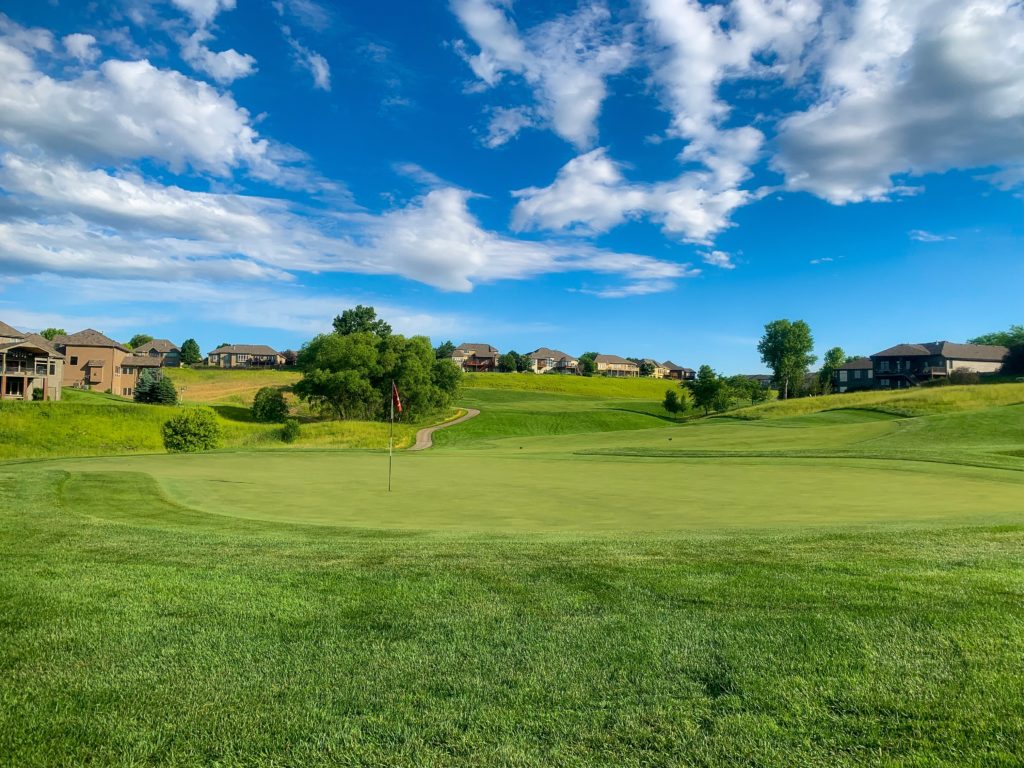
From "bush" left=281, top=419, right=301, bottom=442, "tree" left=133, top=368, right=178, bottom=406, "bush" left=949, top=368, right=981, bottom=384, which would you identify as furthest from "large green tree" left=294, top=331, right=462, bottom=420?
"bush" left=949, top=368, right=981, bottom=384

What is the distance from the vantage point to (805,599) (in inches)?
244

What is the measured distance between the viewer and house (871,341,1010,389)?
106 metres

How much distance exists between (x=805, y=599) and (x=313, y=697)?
4562mm

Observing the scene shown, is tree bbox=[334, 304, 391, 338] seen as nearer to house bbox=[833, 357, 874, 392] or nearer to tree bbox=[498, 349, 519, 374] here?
tree bbox=[498, 349, 519, 374]

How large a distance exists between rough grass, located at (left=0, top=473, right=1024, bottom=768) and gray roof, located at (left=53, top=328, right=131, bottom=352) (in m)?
92.6

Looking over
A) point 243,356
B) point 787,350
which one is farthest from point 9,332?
point 787,350

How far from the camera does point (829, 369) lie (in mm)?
128125

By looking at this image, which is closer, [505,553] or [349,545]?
[505,553]

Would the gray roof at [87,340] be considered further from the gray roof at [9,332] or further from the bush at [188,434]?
the bush at [188,434]

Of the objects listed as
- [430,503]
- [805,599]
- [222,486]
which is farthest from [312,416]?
[805,599]

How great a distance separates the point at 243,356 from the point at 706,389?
118175mm

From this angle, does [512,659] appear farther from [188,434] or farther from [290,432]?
[290,432]

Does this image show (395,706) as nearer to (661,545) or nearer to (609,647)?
(609,647)

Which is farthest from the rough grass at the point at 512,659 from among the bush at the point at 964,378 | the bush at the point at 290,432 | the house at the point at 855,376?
the house at the point at 855,376
